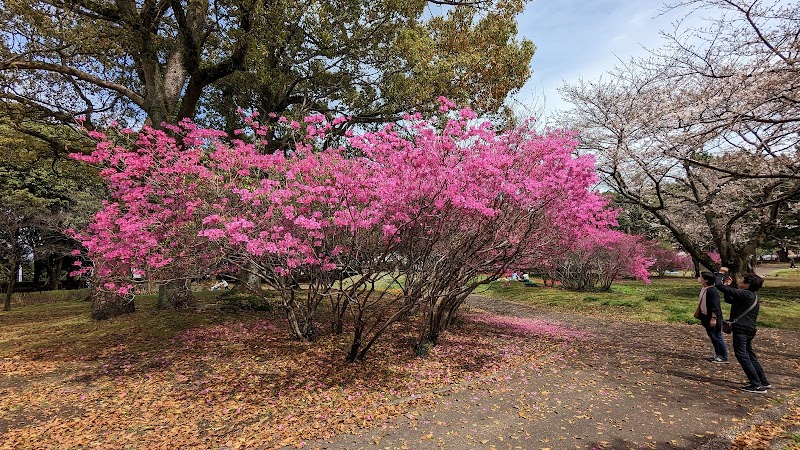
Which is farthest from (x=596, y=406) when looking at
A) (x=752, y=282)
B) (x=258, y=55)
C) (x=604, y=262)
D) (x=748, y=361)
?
(x=604, y=262)

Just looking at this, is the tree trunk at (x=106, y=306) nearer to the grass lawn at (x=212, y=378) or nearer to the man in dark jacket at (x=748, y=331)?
the grass lawn at (x=212, y=378)

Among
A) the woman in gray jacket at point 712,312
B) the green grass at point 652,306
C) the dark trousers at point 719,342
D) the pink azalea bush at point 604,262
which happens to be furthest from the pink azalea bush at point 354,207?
the pink azalea bush at point 604,262

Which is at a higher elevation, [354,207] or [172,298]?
[354,207]

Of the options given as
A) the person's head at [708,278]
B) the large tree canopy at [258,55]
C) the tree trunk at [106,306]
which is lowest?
the tree trunk at [106,306]

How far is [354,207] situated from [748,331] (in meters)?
6.10

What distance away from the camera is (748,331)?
570 centimetres

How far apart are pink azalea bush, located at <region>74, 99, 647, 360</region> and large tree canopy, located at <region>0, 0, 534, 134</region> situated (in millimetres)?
4140

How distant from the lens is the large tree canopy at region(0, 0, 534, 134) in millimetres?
9547

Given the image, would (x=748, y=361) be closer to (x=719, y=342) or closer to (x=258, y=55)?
(x=719, y=342)

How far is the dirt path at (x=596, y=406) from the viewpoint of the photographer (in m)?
4.36

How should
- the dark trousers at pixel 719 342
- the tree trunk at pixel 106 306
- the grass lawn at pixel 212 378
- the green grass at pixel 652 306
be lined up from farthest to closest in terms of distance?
the green grass at pixel 652 306, the tree trunk at pixel 106 306, the dark trousers at pixel 719 342, the grass lawn at pixel 212 378

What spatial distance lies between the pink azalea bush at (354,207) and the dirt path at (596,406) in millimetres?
1910

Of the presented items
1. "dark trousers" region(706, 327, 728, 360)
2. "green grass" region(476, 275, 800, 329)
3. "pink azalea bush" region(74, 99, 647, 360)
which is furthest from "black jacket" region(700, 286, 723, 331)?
"green grass" region(476, 275, 800, 329)

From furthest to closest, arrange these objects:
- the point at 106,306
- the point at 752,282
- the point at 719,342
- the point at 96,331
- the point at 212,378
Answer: the point at 106,306 < the point at 96,331 < the point at 719,342 < the point at 212,378 < the point at 752,282
